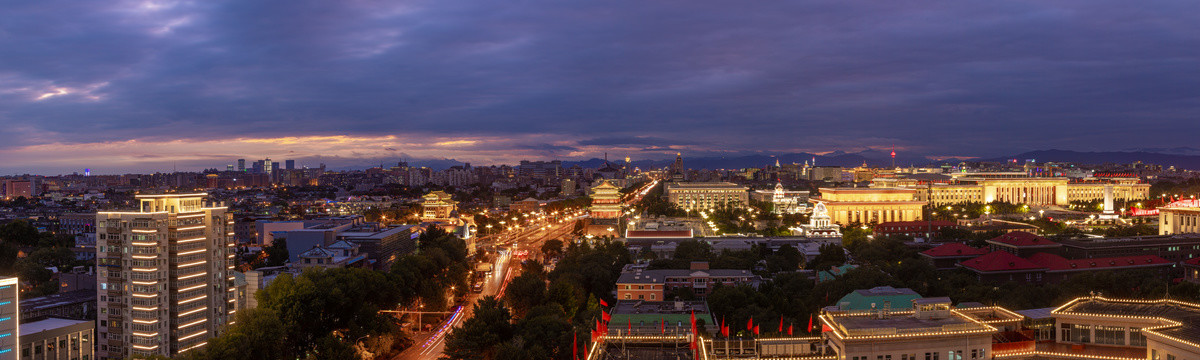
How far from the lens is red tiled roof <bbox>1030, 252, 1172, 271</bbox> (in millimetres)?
32625

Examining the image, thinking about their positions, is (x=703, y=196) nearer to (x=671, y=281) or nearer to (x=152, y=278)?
(x=671, y=281)

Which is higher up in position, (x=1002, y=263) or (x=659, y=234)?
(x=1002, y=263)

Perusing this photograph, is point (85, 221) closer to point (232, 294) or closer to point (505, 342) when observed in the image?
point (232, 294)

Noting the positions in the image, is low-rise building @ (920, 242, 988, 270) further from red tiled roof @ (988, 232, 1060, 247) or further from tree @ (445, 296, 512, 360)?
tree @ (445, 296, 512, 360)

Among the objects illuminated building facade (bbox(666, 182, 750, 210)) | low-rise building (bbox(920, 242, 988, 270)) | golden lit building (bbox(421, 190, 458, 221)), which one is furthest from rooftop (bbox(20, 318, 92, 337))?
illuminated building facade (bbox(666, 182, 750, 210))

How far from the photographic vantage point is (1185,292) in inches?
936

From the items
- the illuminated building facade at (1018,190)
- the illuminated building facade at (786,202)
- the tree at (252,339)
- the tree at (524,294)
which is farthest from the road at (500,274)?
the illuminated building facade at (1018,190)

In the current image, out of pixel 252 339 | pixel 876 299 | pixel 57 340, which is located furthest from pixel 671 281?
pixel 57 340

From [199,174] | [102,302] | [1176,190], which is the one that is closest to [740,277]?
[102,302]

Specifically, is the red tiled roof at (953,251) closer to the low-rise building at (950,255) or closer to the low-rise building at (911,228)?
the low-rise building at (950,255)

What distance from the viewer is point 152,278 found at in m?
22.8

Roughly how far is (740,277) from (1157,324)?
17.0m

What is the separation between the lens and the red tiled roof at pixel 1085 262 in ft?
107

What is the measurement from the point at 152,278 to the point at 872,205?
62034mm
